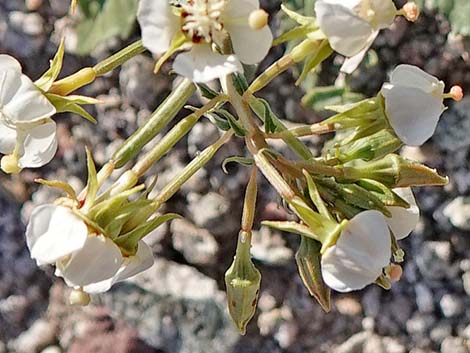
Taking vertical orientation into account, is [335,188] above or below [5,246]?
above

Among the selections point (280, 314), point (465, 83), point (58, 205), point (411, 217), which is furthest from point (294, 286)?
point (58, 205)

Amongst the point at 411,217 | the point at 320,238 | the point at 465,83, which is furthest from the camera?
the point at 465,83

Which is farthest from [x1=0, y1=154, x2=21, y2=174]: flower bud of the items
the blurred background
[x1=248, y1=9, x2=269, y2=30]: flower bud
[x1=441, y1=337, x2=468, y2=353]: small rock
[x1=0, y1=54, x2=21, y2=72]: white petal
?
[x1=441, y1=337, x2=468, y2=353]: small rock

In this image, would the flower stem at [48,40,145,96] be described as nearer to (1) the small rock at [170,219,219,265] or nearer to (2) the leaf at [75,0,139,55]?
(2) the leaf at [75,0,139,55]

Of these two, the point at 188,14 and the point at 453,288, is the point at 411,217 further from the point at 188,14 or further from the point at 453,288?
the point at 453,288

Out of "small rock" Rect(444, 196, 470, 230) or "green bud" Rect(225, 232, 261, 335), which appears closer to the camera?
"green bud" Rect(225, 232, 261, 335)

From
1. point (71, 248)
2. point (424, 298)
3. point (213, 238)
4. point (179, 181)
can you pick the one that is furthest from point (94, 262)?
point (424, 298)
